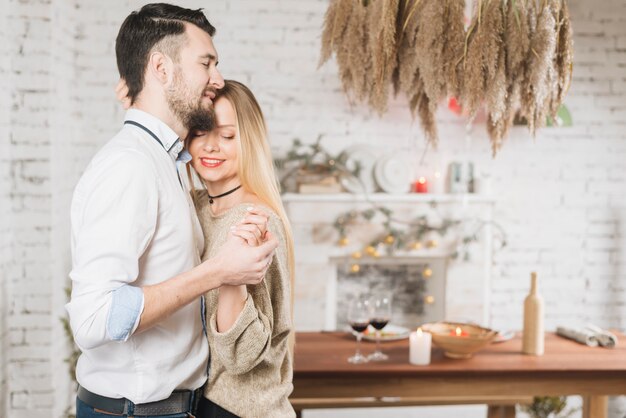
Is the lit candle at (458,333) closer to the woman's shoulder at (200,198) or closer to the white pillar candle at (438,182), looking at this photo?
the woman's shoulder at (200,198)

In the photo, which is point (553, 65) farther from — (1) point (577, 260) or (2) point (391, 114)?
(1) point (577, 260)

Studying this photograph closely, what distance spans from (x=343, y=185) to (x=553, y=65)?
2.35 meters

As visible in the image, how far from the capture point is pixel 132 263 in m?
1.34

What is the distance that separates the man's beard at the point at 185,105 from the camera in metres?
1.61

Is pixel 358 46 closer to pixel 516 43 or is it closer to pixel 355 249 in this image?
pixel 516 43

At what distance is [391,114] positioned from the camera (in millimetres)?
4387

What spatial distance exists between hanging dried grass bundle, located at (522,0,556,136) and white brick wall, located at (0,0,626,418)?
234 cm

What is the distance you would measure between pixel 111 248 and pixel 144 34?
1.91 feet

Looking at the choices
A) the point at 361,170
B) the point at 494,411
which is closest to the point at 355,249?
the point at 361,170

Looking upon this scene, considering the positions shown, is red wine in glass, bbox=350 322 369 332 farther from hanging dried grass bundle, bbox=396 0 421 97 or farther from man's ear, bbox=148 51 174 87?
man's ear, bbox=148 51 174 87

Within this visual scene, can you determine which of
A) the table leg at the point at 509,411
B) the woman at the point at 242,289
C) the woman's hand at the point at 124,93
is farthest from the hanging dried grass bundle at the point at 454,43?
the table leg at the point at 509,411

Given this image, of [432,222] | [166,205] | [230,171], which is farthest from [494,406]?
[166,205]

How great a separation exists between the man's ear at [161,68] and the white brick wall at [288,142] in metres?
2.04

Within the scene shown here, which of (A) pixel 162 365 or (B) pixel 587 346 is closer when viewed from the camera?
(A) pixel 162 365
